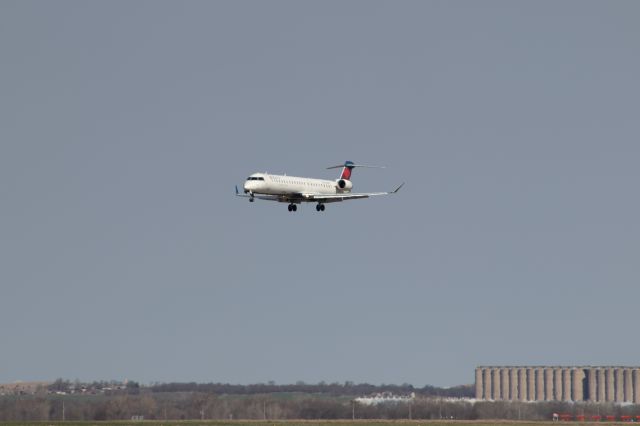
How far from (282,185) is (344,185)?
15.6 metres

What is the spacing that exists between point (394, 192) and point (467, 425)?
1548 inches

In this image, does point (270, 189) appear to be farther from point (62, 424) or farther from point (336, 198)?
point (62, 424)

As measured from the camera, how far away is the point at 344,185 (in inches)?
7490

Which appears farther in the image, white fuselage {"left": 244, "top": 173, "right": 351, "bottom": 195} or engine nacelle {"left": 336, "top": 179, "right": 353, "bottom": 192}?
engine nacelle {"left": 336, "top": 179, "right": 353, "bottom": 192}

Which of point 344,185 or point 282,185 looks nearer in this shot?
point 282,185

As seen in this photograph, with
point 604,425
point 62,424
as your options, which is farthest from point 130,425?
point 604,425

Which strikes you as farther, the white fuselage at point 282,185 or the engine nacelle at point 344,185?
the engine nacelle at point 344,185

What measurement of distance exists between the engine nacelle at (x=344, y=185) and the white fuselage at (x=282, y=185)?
14.1ft

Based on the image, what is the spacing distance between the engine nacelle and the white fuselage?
14.1 ft

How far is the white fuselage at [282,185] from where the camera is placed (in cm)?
17412

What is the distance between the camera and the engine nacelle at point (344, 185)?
18938 centimetres

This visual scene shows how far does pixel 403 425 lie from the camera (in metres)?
188

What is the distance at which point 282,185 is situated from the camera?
580ft

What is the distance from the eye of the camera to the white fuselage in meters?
174
